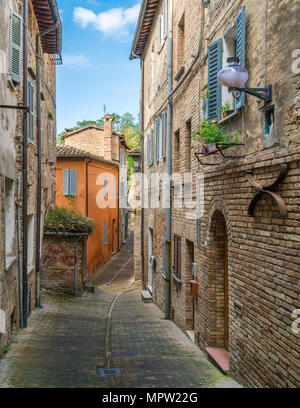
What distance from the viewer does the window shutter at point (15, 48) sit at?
8.46 m

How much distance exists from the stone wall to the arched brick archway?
28.2 ft

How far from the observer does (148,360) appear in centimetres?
805

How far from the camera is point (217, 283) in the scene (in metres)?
7.88

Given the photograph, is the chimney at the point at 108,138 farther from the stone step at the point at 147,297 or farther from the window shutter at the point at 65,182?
the stone step at the point at 147,297

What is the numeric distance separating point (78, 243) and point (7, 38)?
8839 millimetres

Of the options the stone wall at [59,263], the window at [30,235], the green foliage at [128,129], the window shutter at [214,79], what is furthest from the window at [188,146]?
the green foliage at [128,129]

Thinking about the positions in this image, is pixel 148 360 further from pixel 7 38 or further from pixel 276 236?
pixel 7 38

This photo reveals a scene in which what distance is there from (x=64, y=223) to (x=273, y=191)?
37.2ft

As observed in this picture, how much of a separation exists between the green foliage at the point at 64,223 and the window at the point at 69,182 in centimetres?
687

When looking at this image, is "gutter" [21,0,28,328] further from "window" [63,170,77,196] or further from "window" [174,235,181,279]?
"window" [63,170,77,196]

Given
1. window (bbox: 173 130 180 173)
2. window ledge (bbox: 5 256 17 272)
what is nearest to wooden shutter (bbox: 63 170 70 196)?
window (bbox: 173 130 180 173)

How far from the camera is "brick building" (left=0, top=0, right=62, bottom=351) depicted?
796 cm
